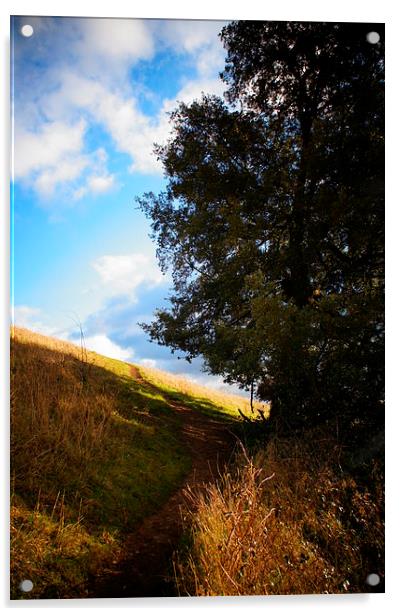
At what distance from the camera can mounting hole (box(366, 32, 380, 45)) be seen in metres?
4.34

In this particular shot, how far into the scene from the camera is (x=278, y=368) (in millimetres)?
4641

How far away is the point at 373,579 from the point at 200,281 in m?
3.57

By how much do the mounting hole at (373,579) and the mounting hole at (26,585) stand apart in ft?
9.62

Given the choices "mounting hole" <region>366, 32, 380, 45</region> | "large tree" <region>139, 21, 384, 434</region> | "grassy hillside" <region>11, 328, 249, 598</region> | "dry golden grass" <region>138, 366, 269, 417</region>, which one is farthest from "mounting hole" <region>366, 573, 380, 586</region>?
"mounting hole" <region>366, 32, 380, 45</region>

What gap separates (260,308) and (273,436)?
1.88 metres

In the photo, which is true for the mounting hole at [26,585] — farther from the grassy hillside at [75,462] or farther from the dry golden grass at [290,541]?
the dry golden grass at [290,541]

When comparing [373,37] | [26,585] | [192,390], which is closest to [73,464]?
[26,585]

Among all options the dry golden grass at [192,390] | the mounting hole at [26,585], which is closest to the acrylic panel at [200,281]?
the mounting hole at [26,585]

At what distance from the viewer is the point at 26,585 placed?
336 centimetres

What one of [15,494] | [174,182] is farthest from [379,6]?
[15,494]

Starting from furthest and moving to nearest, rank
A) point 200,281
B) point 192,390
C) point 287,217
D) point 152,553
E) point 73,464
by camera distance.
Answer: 1. point 192,390
2. point 200,281
3. point 287,217
4. point 73,464
5. point 152,553

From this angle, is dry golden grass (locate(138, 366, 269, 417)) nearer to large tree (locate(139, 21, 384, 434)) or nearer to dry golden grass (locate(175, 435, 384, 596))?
large tree (locate(139, 21, 384, 434))

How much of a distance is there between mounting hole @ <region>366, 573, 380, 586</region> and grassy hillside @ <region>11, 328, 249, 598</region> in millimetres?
2189

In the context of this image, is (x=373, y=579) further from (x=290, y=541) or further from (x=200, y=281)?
(x=200, y=281)
